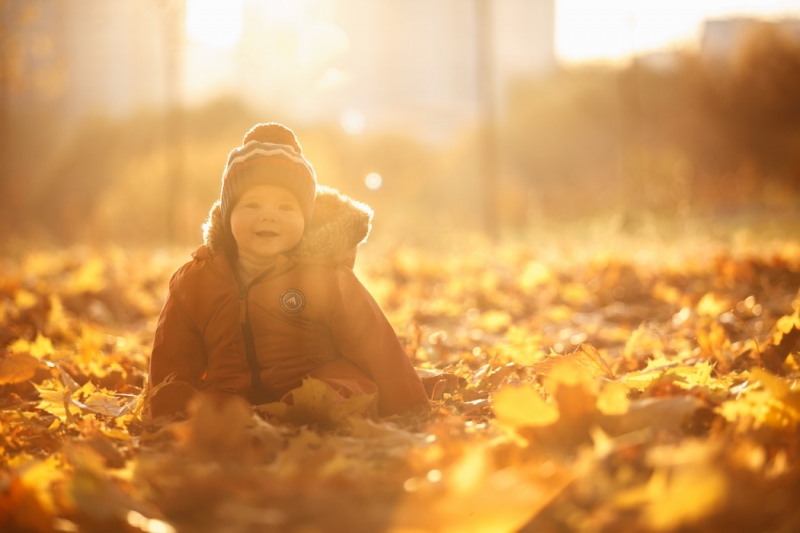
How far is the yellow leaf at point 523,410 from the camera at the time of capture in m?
1.74

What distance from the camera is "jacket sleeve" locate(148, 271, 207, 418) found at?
242 centimetres

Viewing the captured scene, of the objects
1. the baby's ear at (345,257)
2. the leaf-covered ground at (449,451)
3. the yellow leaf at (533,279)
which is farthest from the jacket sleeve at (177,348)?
the yellow leaf at (533,279)

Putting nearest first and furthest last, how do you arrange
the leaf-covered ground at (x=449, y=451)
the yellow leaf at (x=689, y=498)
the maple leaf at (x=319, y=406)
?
1. the yellow leaf at (x=689, y=498)
2. the leaf-covered ground at (x=449, y=451)
3. the maple leaf at (x=319, y=406)

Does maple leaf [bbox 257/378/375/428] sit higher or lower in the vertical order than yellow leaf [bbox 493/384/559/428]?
lower

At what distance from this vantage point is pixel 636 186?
18.5 metres

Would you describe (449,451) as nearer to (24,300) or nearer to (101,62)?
(24,300)

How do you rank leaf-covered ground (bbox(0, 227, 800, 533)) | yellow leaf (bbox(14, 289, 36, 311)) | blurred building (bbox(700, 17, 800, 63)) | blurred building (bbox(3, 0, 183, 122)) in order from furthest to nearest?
1. blurred building (bbox(3, 0, 183, 122))
2. blurred building (bbox(700, 17, 800, 63))
3. yellow leaf (bbox(14, 289, 36, 311))
4. leaf-covered ground (bbox(0, 227, 800, 533))

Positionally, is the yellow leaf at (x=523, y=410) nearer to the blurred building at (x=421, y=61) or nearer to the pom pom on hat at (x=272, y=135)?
the pom pom on hat at (x=272, y=135)

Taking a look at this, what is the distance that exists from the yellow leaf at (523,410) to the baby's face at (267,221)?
1.00 meters

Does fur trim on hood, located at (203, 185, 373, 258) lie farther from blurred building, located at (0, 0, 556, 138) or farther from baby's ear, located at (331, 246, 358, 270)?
blurred building, located at (0, 0, 556, 138)

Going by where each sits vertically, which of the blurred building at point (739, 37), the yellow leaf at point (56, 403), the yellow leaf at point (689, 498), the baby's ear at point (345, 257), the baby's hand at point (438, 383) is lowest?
the baby's hand at point (438, 383)

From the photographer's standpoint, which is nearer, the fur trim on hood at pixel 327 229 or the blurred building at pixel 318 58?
the fur trim on hood at pixel 327 229

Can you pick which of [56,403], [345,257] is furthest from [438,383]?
[56,403]

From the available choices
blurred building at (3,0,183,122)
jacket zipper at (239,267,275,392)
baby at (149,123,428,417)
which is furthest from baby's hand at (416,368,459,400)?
blurred building at (3,0,183,122)
